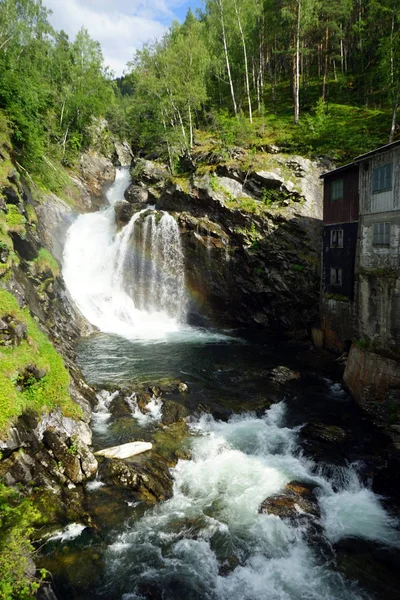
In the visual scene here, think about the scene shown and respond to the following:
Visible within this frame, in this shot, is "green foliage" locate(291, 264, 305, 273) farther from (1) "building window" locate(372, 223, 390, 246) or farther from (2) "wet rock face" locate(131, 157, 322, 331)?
(1) "building window" locate(372, 223, 390, 246)

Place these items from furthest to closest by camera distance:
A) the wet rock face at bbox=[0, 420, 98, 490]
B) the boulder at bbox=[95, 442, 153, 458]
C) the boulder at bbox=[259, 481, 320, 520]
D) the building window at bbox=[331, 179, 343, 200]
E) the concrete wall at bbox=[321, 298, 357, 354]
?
the building window at bbox=[331, 179, 343, 200] → the concrete wall at bbox=[321, 298, 357, 354] → the boulder at bbox=[95, 442, 153, 458] → the boulder at bbox=[259, 481, 320, 520] → the wet rock face at bbox=[0, 420, 98, 490]

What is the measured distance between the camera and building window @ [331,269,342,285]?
23.2m

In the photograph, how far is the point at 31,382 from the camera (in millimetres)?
12656

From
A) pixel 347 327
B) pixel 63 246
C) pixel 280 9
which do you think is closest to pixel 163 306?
pixel 63 246

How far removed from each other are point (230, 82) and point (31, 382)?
157 feet

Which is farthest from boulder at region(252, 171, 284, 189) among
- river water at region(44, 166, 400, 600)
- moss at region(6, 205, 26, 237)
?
moss at region(6, 205, 26, 237)

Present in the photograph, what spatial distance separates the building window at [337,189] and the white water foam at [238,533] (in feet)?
54.9

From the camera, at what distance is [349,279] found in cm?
2231

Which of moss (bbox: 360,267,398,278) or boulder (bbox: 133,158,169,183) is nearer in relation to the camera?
moss (bbox: 360,267,398,278)

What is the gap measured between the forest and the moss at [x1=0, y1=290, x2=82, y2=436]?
757 inches

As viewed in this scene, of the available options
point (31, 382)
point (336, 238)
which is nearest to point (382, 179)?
point (336, 238)

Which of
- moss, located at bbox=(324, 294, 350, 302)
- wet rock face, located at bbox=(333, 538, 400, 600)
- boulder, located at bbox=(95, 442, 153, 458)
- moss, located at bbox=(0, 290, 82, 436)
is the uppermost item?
moss, located at bbox=(324, 294, 350, 302)

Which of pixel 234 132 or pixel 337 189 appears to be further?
pixel 234 132

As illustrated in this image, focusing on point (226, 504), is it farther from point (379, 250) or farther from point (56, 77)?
point (56, 77)
